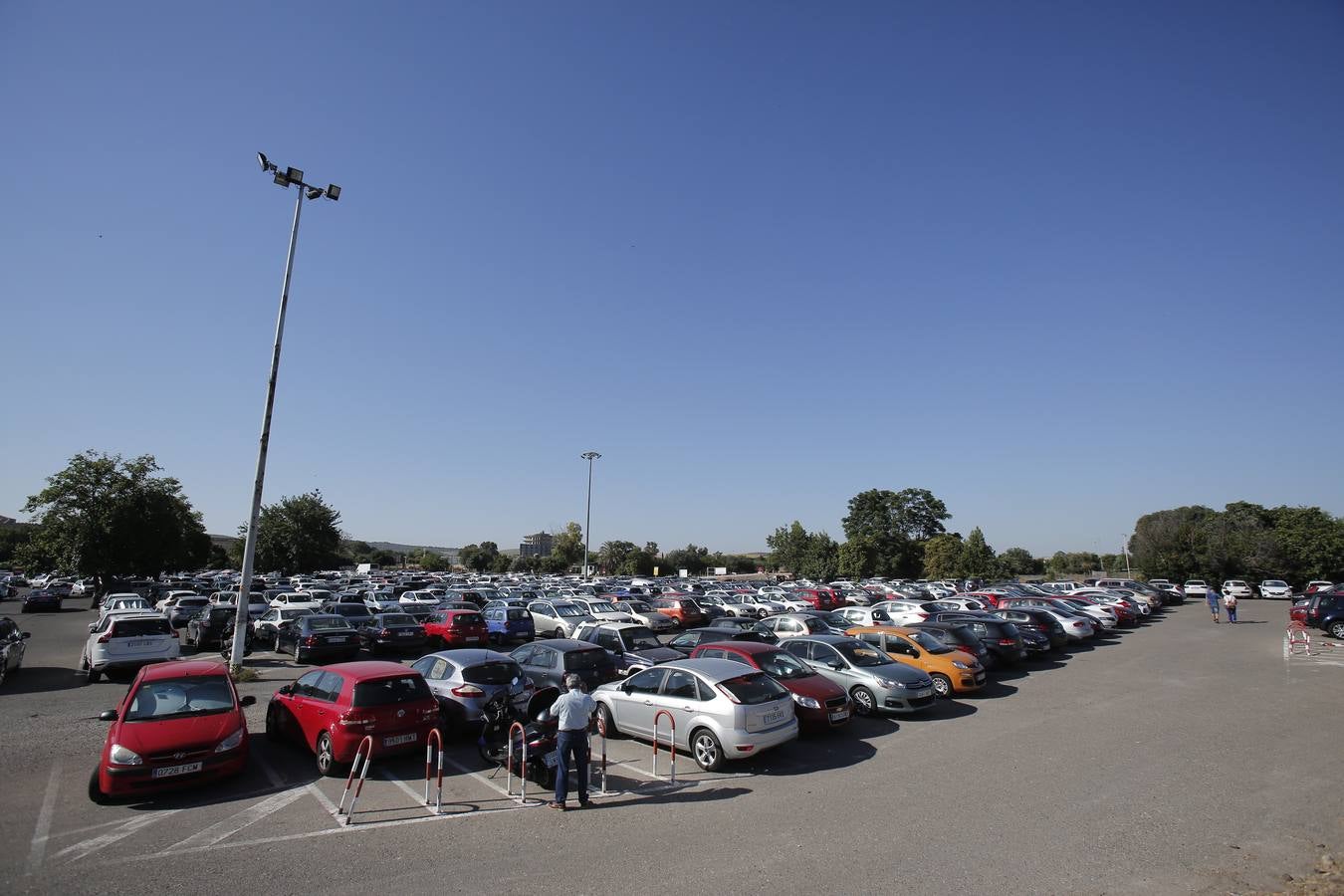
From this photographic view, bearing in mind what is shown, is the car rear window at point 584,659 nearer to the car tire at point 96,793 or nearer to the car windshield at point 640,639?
the car windshield at point 640,639

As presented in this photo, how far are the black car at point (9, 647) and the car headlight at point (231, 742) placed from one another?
11.9 metres

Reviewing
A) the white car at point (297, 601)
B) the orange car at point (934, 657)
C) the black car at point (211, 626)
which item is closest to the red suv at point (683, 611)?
the white car at point (297, 601)

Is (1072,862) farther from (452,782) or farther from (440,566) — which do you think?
(440,566)

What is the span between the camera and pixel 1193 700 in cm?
1342

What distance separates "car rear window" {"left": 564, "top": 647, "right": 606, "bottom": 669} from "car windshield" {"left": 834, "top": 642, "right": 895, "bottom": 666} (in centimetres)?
487

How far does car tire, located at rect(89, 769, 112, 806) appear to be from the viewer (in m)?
7.98

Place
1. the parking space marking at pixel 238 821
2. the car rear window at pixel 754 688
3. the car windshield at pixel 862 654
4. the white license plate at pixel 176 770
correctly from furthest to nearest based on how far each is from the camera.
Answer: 1. the car windshield at pixel 862 654
2. the car rear window at pixel 754 688
3. the white license plate at pixel 176 770
4. the parking space marking at pixel 238 821

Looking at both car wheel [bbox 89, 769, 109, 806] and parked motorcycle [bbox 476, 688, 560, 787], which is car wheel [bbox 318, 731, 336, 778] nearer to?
parked motorcycle [bbox 476, 688, 560, 787]

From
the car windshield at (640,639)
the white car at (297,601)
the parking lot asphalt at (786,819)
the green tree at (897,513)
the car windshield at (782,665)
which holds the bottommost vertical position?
the parking lot asphalt at (786,819)

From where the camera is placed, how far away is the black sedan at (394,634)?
68.6 ft

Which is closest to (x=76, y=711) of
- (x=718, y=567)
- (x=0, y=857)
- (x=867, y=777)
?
(x=0, y=857)

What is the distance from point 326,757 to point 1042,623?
70.2 feet

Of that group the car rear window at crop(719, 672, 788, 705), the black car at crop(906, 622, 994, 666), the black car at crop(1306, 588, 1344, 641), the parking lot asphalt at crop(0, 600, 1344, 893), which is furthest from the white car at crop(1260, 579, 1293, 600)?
the car rear window at crop(719, 672, 788, 705)

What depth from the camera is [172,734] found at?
27.0ft
